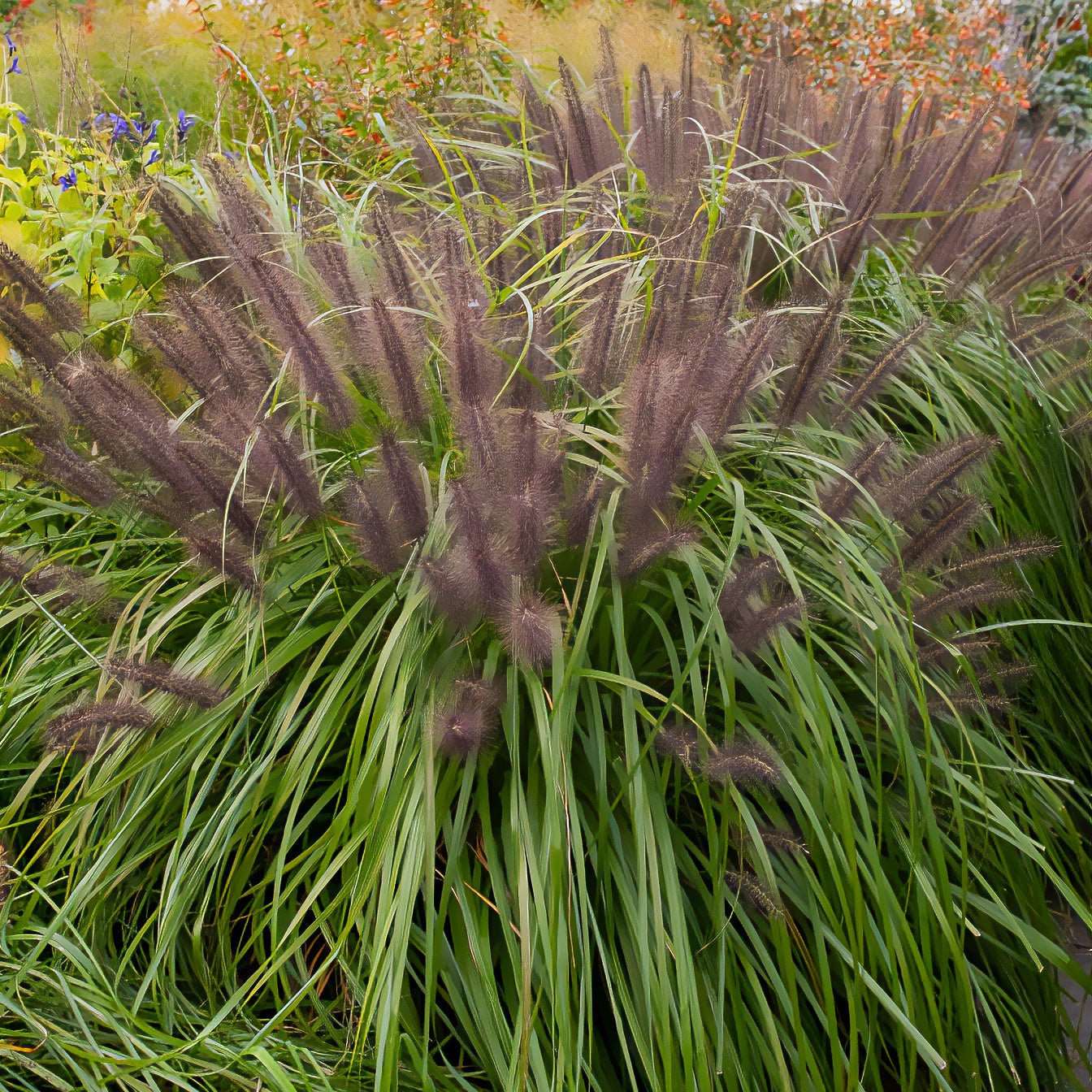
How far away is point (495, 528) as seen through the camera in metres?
1.32

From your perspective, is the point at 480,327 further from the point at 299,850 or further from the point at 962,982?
the point at 962,982

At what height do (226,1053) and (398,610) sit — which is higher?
(398,610)

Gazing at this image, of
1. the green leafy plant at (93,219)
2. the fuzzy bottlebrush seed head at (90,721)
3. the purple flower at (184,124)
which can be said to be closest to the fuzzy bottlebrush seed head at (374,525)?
the fuzzy bottlebrush seed head at (90,721)

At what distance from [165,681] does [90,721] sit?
10cm

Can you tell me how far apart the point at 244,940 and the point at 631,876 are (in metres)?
0.66

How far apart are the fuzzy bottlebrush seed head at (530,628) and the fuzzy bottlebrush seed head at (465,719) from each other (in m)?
0.08

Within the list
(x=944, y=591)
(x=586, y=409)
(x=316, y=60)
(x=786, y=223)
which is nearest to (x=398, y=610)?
(x=586, y=409)

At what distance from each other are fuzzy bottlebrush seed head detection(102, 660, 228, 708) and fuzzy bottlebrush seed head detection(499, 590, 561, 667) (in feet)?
1.45

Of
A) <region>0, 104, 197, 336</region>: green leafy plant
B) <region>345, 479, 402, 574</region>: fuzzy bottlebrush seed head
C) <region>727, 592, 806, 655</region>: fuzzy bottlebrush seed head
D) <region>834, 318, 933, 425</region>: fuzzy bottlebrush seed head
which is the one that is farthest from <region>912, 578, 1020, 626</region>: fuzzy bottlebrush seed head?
<region>0, 104, 197, 336</region>: green leafy plant

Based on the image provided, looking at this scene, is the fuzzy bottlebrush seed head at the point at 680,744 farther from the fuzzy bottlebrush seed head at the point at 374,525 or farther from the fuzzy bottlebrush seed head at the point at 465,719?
the fuzzy bottlebrush seed head at the point at 374,525

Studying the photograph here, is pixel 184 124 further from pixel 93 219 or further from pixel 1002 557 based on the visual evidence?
pixel 1002 557

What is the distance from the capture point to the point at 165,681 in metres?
1.27

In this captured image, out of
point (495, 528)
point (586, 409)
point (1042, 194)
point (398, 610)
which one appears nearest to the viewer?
point (495, 528)

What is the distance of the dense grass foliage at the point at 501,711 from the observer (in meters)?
1.25
